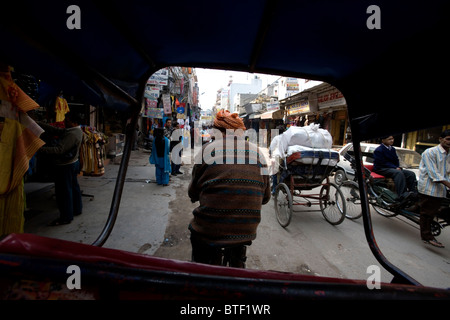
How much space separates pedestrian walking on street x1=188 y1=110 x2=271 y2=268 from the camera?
5.70 feet

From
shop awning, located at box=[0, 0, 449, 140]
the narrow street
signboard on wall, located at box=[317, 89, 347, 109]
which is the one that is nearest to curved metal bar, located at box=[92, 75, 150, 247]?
shop awning, located at box=[0, 0, 449, 140]

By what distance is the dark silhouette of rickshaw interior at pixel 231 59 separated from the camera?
2.02ft

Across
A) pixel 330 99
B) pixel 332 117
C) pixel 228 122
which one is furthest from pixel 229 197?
pixel 332 117

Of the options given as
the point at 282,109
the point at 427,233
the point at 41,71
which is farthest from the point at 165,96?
the point at 427,233

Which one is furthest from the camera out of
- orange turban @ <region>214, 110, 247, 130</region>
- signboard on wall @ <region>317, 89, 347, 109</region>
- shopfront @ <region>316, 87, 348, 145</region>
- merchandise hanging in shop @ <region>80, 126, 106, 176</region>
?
shopfront @ <region>316, 87, 348, 145</region>

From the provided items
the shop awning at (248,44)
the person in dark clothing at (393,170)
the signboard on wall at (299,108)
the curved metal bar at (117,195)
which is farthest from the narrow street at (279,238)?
the signboard on wall at (299,108)

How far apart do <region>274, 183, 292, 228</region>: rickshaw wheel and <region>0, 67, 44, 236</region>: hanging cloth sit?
3905 mm

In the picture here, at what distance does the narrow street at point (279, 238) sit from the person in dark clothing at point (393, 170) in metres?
0.89

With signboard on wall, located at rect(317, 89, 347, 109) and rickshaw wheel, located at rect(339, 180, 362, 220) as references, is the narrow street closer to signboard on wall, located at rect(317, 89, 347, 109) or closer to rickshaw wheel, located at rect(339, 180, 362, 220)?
rickshaw wheel, located at rect(339, 180, 362, 220)

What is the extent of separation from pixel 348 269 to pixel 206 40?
3.50 meters

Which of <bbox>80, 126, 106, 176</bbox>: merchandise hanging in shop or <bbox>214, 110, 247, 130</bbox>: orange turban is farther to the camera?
<bbox>80, 126, 106, 176</bbox>: merchandise hanging in shop

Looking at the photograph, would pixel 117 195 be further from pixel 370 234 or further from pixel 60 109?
pixel 60 109

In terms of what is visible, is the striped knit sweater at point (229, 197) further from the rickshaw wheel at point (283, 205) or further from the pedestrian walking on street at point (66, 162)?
the pedestrian walking on street at point (66, 162)

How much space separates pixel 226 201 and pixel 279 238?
2647 millimetres
